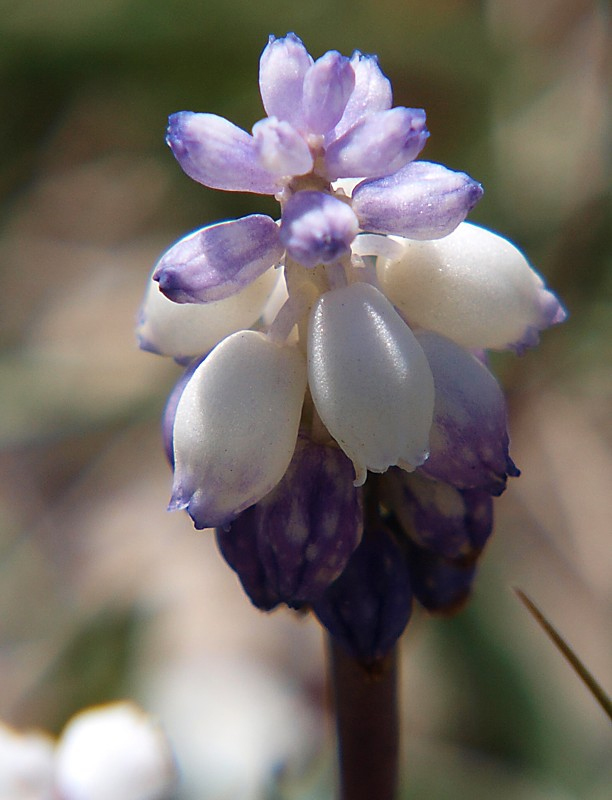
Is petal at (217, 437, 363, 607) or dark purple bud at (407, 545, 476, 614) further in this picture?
dark purple bud at (407, 545, 476, 614)

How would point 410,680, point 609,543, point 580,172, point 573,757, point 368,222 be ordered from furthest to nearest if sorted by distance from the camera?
point 580,172
point 609,543
point 410,680
point 573,757
point 368,222

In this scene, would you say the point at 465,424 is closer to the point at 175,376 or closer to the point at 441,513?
the point at 441,513

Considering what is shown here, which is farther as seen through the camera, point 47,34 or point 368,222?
point 47,34

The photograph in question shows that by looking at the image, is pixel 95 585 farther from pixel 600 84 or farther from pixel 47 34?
pixel 600 84

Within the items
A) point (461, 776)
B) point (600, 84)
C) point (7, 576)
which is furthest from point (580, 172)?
point (7, 576)

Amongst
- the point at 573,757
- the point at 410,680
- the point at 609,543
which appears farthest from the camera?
the point at 609,543

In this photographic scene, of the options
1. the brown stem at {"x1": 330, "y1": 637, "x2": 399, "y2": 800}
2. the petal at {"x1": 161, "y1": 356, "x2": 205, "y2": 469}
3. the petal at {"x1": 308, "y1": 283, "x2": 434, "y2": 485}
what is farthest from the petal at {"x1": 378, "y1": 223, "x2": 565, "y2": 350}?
the brown stem at {"x1": 330, "y1": 637, "x2": 399, "y2": 800}

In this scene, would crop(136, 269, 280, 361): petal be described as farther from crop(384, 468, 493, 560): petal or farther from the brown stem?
the brown stem

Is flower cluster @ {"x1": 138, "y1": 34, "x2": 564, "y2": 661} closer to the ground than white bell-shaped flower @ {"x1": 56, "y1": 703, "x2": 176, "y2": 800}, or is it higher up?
higher up
